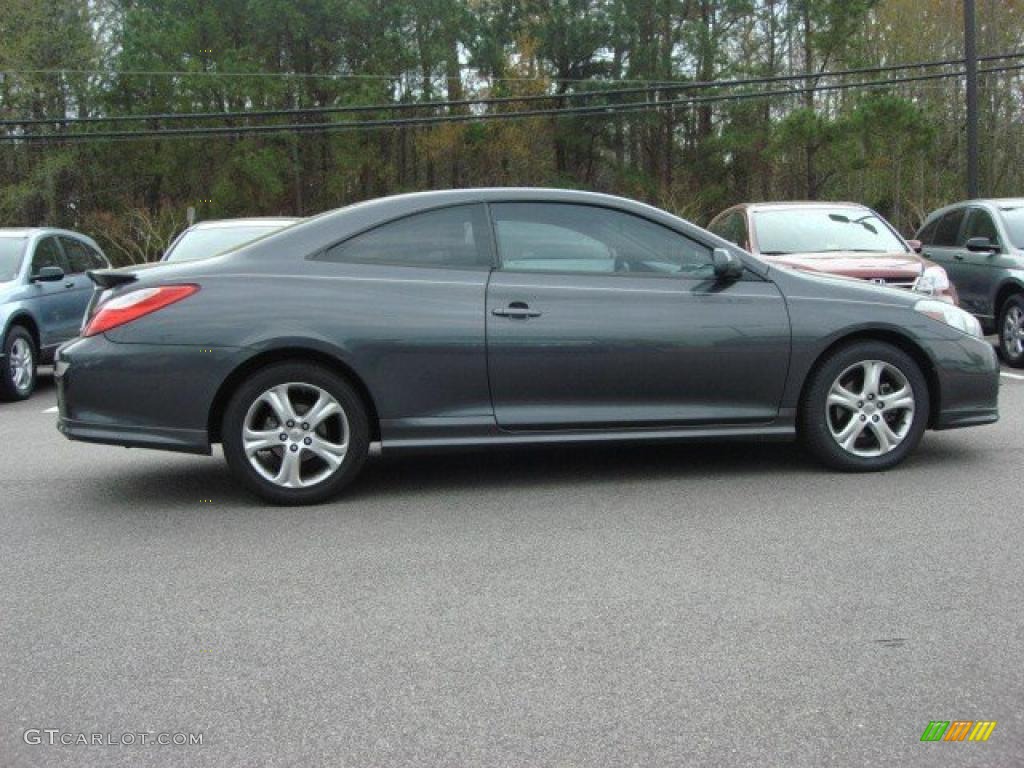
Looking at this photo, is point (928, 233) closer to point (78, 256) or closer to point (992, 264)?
point (992, 264)

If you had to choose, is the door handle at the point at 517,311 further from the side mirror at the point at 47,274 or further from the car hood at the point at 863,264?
the side mirror at the point at 47,274

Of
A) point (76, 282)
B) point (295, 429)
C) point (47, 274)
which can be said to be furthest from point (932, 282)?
point (76, 282)

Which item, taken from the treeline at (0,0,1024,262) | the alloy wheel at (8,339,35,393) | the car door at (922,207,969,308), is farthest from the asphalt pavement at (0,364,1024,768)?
the treeline at (0,0,1024,262)

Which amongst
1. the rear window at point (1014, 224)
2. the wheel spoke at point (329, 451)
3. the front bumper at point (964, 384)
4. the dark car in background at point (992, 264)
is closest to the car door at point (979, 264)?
the dark car in background at point (992, 264)

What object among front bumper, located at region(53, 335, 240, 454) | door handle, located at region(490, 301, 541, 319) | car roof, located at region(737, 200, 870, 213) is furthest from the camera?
Answer: car roof, located at region(737, 200, 870, 213)

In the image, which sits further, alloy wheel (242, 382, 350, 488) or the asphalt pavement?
alloy wheel (242, 382, 350, 488)

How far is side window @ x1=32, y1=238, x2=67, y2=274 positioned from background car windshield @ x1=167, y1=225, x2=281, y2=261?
175 centimetres

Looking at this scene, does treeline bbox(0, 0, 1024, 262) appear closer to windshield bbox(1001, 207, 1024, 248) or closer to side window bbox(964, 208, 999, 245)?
side window bbox(964, 208, 999, 245)

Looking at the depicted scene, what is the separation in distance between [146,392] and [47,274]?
674cm

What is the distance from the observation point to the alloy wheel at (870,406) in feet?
20.8

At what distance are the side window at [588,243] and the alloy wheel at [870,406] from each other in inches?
38.4

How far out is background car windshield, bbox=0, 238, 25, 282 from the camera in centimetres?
1179

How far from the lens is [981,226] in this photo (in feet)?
A: 41.9

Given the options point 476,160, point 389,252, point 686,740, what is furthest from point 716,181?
point 686,740
